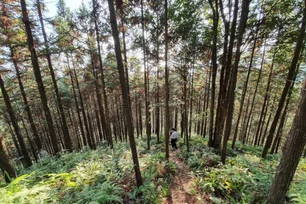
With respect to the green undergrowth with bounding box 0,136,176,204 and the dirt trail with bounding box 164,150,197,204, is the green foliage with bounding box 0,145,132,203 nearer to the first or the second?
the green undergrowth with bounding box 0,136,176,204

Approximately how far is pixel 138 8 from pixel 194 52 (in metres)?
3.99

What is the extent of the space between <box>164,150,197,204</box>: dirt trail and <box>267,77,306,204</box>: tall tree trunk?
219 cm

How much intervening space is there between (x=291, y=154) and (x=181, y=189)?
12.0 ft

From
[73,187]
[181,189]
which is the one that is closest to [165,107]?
[181,189]

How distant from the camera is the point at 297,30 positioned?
6.46 m

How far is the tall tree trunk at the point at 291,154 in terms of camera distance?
2908 millimetres

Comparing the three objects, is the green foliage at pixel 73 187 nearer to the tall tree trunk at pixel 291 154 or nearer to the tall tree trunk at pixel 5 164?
the tall tree trunk at pixel 5 164

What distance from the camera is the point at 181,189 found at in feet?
17.9

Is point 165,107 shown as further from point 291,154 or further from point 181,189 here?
point 291,154

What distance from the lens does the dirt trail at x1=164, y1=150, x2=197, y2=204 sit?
475 centimetres

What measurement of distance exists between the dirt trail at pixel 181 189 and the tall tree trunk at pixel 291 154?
7.19 feet

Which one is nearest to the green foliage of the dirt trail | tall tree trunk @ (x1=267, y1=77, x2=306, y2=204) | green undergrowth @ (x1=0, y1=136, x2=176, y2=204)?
green undergrowth @ (x1=0, y1=136, x2=176, y2=204)

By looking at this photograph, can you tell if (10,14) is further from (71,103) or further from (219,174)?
(219,174)

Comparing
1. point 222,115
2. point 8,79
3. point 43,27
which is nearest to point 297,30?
point 222,115
